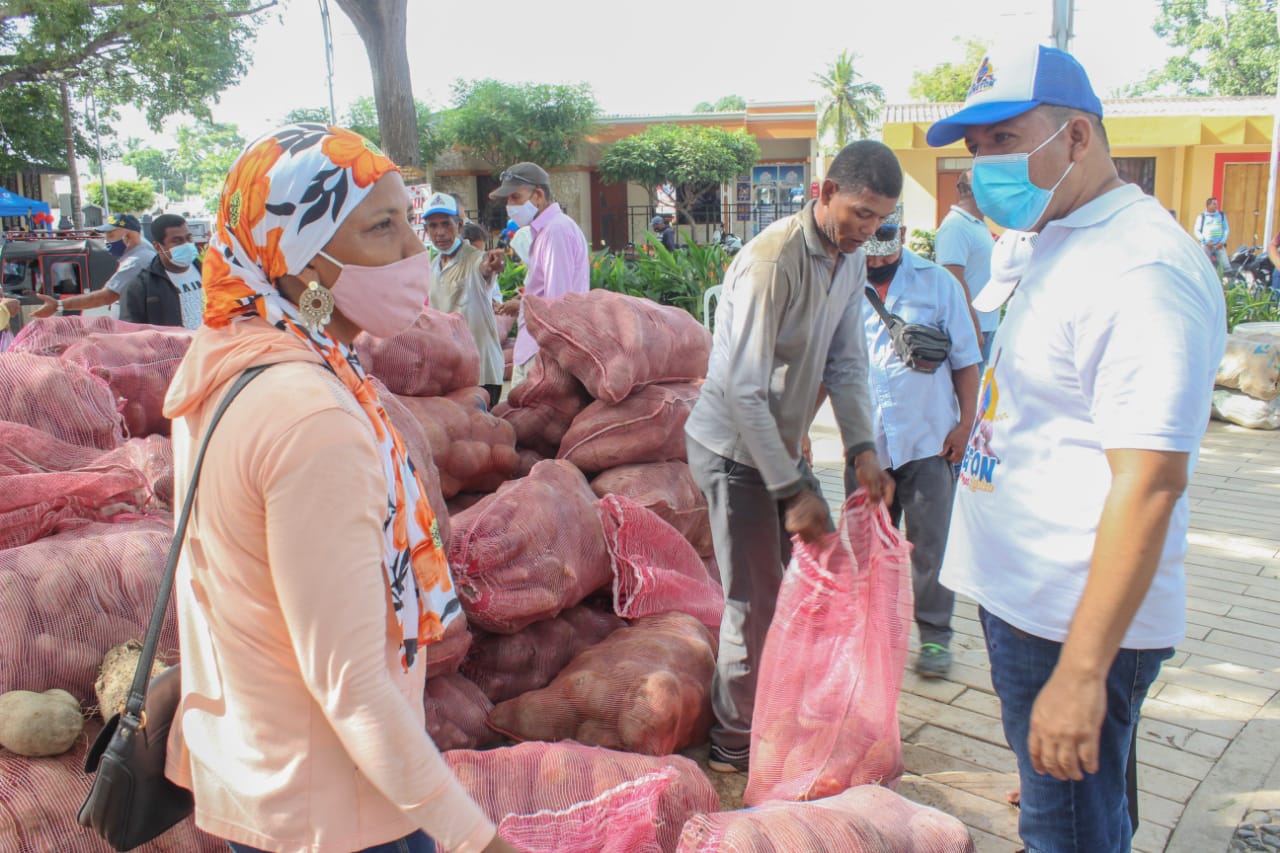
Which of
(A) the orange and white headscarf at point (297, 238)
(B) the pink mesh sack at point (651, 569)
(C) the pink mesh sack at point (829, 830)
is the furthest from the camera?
(B) the pink mesh sack at point (651, 569)

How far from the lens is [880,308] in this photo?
389 cm

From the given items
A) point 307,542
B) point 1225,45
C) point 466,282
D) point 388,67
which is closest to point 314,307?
point 307,542

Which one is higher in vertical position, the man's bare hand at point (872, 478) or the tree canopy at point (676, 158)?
the tree canopy at point (676, 158)

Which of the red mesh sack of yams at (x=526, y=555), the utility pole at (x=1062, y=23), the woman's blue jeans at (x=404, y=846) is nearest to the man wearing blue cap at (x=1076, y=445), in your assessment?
the woman's blue jeans at (x=404, y=846)

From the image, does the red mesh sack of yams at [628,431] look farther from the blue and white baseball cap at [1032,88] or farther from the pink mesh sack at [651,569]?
the blue and white baseball cap at [1032,88]

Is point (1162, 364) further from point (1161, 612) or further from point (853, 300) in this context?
point (853, 300)

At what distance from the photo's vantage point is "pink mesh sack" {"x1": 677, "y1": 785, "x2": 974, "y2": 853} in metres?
1.97

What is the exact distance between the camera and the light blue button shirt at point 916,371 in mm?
3816

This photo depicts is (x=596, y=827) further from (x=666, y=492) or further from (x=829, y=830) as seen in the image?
(x=666, y=492)

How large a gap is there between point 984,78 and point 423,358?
8.91 feet

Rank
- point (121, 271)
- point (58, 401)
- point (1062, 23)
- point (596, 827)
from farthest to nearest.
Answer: point (121, 271), point (1062, 23), point (58, 401), point (596, 827)

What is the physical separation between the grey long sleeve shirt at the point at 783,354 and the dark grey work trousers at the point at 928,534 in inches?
32.4

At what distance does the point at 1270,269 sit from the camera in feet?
54.4

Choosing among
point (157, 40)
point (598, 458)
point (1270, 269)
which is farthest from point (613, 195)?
point (598, 458)
